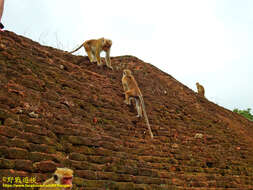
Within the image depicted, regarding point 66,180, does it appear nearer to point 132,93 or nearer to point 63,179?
point 63,179

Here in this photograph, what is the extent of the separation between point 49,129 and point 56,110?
678 mm

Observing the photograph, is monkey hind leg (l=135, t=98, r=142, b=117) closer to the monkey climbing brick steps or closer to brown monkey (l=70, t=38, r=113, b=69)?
the monkey climbing brick steps

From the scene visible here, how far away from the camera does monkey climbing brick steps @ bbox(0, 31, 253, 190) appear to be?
3539 mm

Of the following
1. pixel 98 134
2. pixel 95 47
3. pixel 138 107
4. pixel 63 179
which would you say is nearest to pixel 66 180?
pixel 63 179

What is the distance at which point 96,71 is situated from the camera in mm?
7820

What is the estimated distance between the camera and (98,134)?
477 centimetres

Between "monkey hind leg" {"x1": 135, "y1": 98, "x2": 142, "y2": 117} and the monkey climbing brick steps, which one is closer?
the monkey climbing brick steps

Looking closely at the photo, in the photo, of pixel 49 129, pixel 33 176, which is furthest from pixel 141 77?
pixel 33 176

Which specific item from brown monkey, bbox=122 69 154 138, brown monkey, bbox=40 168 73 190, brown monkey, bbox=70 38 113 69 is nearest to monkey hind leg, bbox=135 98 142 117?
brown monkey, bbox=122 69 154 138

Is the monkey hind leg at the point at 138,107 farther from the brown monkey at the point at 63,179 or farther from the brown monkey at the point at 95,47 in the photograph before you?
the brown monkey at the point at 63,179

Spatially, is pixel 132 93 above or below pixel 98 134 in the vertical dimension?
above

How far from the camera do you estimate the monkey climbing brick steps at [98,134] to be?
3539mm

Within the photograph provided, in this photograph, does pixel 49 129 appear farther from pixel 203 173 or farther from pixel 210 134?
pixel 210 134

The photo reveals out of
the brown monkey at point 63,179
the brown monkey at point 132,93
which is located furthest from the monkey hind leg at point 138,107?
the brown monkey at point 63,179
